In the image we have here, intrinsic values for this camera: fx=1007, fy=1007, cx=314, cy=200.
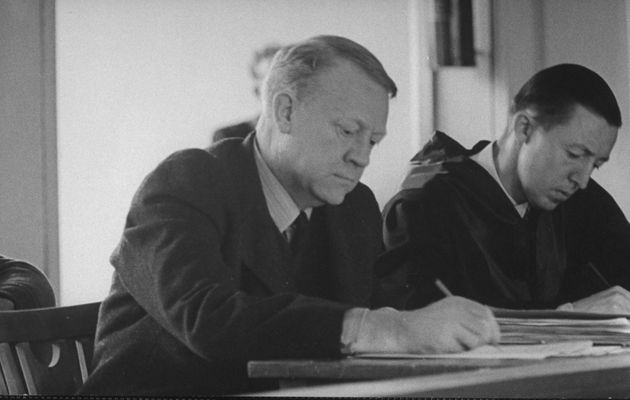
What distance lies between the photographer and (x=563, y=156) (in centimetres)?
147

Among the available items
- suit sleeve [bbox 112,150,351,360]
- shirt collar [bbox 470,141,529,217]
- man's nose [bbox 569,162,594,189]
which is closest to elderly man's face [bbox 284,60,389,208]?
suit sleeve [bbox 112,150,351,360]

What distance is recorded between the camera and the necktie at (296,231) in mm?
1336

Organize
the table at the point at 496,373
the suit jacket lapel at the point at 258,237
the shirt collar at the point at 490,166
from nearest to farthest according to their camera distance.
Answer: the table at the point at 496,373 → the suit jacket lapel at the point at 258,237 → the shirt collar at the point at 490,166

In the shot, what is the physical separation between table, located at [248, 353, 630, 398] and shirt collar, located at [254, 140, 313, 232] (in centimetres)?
38

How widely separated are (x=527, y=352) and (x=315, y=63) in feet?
1.73

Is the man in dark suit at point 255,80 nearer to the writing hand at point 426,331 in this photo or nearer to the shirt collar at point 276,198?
the shirt collar at point 276,198

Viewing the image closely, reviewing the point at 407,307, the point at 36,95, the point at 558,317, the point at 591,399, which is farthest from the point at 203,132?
the point at 591,399

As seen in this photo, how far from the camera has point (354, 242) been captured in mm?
1396

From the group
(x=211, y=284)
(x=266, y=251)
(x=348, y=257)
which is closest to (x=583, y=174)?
(x=348, y=257)

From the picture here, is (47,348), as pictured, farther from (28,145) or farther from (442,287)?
(442,287)

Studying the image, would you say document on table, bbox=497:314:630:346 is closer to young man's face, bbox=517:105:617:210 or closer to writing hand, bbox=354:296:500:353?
writing hand, bbox=354:296:500:353

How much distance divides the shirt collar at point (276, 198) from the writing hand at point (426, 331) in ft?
1.05

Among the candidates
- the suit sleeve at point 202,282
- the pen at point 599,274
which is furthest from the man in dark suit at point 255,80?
the pen at point 599,274

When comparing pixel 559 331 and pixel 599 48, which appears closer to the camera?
pixel 559 331
